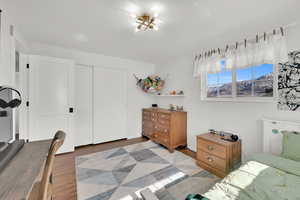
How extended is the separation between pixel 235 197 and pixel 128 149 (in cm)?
241

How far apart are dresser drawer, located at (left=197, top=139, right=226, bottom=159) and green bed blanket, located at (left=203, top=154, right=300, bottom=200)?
51 centimetres

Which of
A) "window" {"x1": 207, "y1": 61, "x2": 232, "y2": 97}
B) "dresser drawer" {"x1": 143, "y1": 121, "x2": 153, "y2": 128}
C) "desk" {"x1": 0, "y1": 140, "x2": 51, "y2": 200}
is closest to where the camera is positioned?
"desk" {"x1": 0, "y1": 140, "x2": 51, "y2": 200}

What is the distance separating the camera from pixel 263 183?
1.09 meters

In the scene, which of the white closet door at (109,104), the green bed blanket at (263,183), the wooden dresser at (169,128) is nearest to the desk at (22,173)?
the green bed blanket at (263,183)

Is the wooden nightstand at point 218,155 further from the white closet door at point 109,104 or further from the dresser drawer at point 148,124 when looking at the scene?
the white closet door at point 109,104

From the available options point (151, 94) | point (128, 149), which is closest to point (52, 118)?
point (128, 149)

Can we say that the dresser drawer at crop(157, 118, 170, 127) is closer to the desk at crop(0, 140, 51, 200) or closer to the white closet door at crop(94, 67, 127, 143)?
the white closet door at crop(94, 67, 127, 143)

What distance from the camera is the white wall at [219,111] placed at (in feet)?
6.19

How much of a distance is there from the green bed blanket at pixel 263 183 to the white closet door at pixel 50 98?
295cm

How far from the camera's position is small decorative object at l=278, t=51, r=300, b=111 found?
5.48ft

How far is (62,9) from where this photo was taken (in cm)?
155

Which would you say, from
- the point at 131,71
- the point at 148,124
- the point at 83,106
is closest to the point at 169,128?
the point at 148,124

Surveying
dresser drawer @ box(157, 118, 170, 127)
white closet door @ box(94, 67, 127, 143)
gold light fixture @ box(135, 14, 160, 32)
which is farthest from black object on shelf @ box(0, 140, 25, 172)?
dresser drawer @ box(157, 118, 170, 127)

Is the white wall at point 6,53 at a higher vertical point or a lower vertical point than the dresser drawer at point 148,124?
higher
